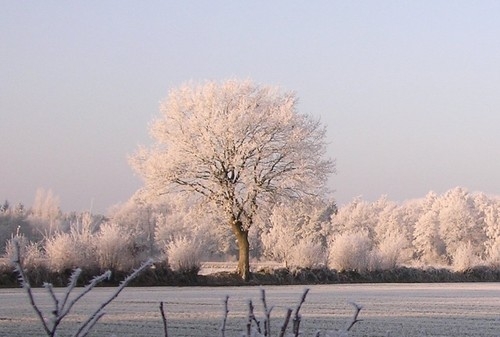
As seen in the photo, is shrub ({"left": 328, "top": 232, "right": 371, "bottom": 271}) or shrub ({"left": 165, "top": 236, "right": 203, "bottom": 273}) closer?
shrub ({"left": 165, "top": 236, "right": 203, "bottom": 273})

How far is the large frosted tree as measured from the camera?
4375 cm

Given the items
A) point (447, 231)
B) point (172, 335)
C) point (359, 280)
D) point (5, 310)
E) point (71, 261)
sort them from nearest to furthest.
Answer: point (172, 335) → point (5, 310) → point (71, 261) → point (359, 280) → point (447, 231)

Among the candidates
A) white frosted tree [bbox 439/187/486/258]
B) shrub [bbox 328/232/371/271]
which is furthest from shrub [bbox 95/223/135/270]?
white frosted tree [bbox 439/187/486/258]

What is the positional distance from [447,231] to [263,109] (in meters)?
48.6

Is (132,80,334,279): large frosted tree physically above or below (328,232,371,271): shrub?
above

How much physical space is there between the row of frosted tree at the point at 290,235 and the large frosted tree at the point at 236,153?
1.07 metres

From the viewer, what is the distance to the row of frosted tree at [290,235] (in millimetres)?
41438

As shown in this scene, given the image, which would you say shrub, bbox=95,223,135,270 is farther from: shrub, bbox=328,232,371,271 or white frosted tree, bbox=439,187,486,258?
white frosted tree, bbox=439,187,486,258

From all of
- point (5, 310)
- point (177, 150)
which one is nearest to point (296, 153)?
point (177, 150)

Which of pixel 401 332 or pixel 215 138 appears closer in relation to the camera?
pixel 401 332

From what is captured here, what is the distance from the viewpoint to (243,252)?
44.7 metres

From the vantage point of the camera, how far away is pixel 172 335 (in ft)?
61.2

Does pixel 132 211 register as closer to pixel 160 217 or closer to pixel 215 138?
pixel 160 217

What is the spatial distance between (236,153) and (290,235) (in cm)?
1548
